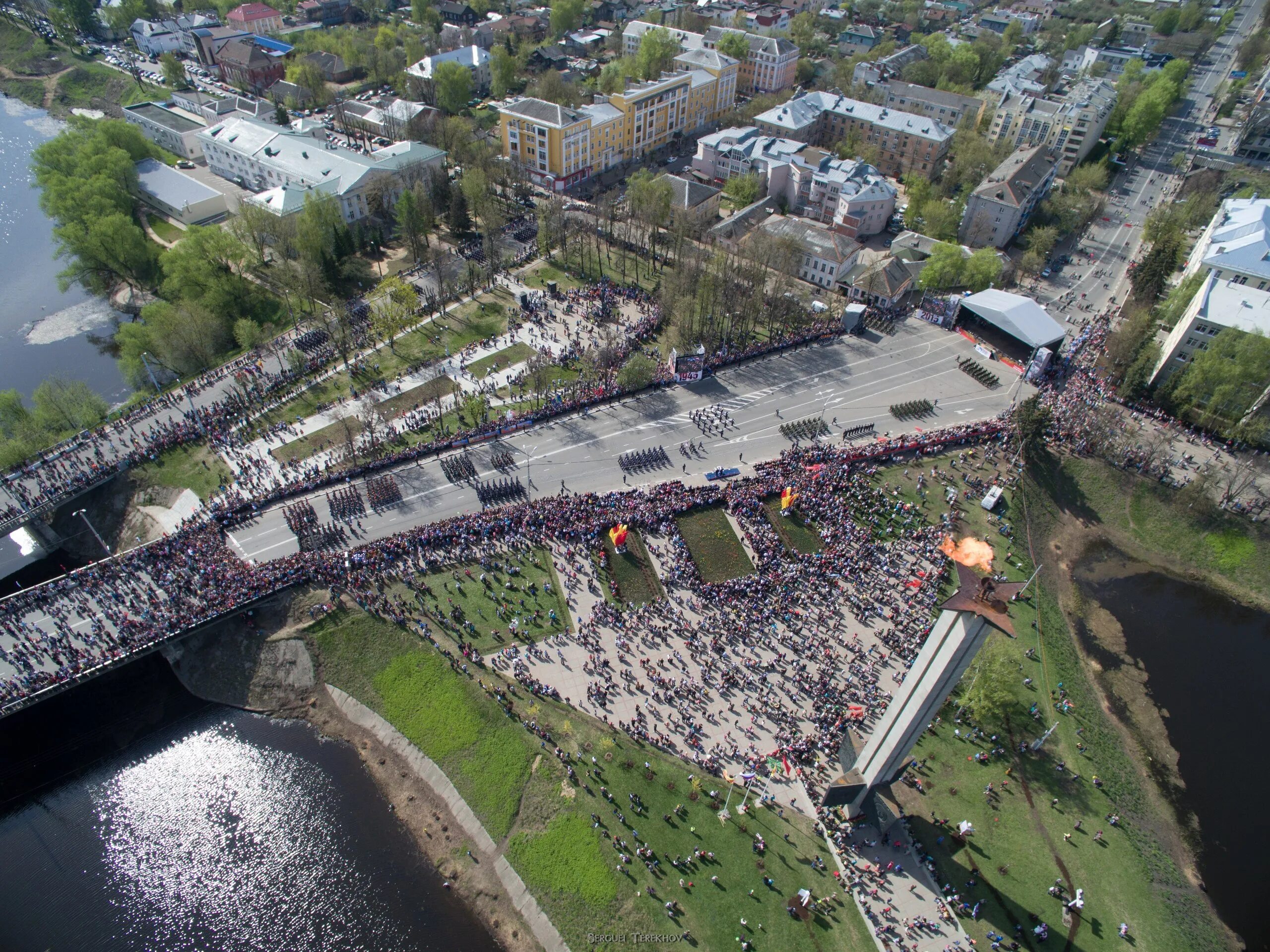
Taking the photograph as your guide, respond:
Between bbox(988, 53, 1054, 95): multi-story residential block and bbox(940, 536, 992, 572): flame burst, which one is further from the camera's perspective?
bbox(988, 53, 1054, 95): multi-story residential block

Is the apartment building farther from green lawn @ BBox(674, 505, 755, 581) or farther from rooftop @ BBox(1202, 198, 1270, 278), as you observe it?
green lawn @ BBox(674, 505, 755, 581)

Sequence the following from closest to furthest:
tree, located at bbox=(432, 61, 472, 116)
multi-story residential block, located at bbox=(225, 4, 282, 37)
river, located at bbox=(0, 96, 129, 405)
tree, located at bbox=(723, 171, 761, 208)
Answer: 1. river, located at bbox=(0, 96, 129, 405)
2. tree, located at bbox=(723, 171, 761, 208)
3. tree, located at bbox=(432, 61, 472, 116)
4. multi-story residential block, located at bbox=(225, 4, 282, 37)

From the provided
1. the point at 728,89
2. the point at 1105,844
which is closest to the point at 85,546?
the point at 1105,844

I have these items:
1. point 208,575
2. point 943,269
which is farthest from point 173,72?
point 943,269

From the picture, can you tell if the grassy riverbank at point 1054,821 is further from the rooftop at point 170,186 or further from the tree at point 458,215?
the rooftop at point 170,186

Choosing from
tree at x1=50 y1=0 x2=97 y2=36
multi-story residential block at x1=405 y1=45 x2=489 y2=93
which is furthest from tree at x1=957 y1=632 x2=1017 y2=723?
tree at x1=50 y1=0 x2=97 y2=36

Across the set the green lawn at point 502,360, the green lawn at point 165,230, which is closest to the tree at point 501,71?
the green lawn at point 165,230
